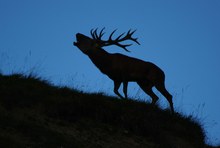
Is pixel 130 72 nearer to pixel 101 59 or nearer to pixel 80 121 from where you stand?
pixel 101 59

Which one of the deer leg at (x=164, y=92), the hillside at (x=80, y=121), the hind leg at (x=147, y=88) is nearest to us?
the hillside at (x=80, y=121)

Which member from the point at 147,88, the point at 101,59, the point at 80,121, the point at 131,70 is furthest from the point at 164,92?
the point at 80,121

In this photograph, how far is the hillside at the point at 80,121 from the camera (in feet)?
25.8

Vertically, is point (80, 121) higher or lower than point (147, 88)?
lower

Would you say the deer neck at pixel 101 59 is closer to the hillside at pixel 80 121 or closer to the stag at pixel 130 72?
the stag at pixel 130 72

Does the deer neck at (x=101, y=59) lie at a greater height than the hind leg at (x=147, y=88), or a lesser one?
greater

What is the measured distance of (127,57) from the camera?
1308 cm

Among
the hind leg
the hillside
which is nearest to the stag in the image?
the hind leg

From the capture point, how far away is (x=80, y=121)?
29.5ft

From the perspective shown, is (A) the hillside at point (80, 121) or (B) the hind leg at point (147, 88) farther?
(B) the hind leg at point (147, 88)

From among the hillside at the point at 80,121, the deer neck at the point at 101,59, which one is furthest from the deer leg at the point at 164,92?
the hillside at the point at 80,121

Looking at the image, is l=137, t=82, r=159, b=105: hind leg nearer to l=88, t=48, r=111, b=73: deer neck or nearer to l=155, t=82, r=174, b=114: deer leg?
l=155, t=82, r=174, b=114: deer leg

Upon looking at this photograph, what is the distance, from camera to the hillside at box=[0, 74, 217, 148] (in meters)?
7.86

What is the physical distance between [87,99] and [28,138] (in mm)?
2103
